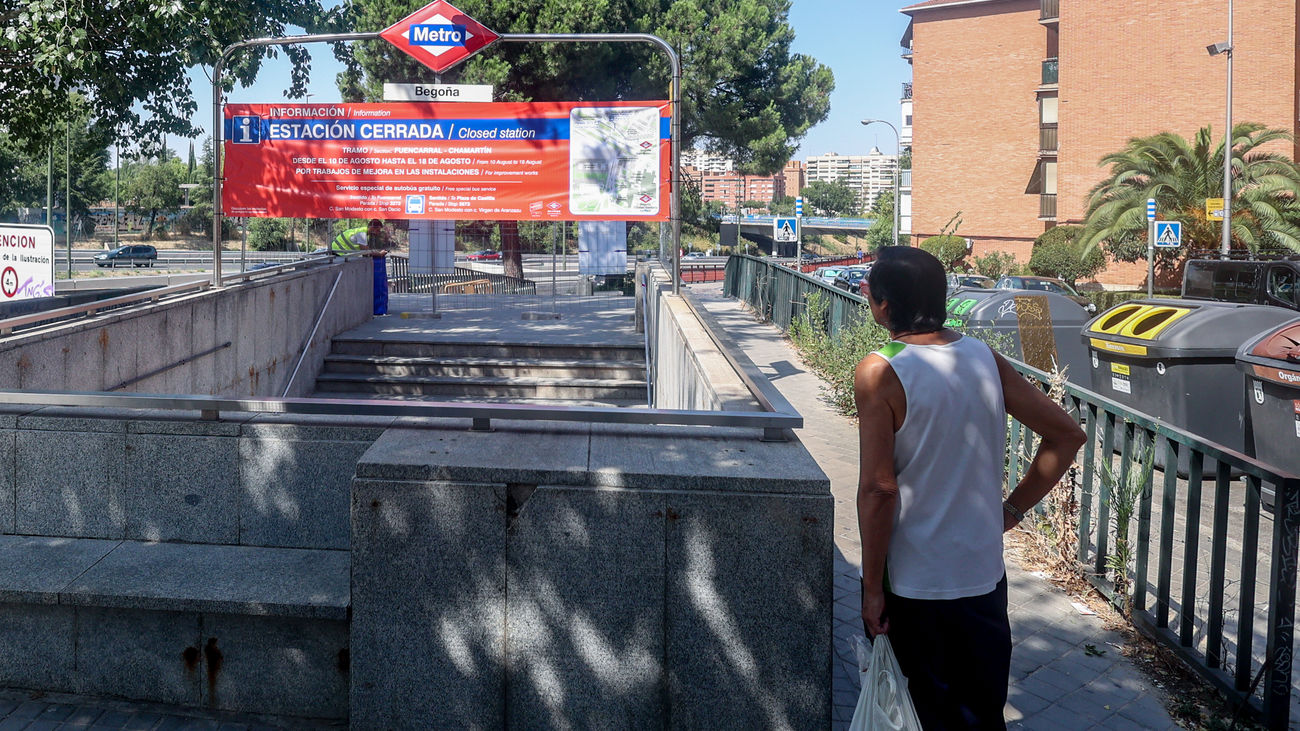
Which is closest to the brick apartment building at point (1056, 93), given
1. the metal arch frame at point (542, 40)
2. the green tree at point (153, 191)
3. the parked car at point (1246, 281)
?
the parked car at point (1246, 281)

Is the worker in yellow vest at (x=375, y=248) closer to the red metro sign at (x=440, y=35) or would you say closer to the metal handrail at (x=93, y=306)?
the metal handrail at (x=93, y=306)

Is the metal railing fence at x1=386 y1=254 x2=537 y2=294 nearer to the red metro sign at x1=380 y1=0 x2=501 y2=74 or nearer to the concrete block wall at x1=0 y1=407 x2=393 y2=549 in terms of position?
the red metro sign at x1=380 y1=0 x2=501 y2=74

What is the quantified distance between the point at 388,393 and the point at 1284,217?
28.5 metres

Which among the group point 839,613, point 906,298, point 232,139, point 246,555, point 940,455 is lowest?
point 839,613

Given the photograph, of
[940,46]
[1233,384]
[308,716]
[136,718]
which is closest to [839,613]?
[308,716]

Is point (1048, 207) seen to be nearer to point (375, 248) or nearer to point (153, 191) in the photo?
point (375, 248)

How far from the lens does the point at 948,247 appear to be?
160 feet

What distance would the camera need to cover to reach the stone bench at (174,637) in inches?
153

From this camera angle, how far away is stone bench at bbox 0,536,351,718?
389 cm

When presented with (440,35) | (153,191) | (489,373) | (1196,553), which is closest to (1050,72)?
(489,373)

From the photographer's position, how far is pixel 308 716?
3.95 metres

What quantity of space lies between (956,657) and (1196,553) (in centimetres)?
221

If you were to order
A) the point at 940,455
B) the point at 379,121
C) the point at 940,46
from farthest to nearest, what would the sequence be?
the point at 940,46 < the point at 379,121 < the point at 940,455

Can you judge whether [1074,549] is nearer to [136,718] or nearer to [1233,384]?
[1233,384]
